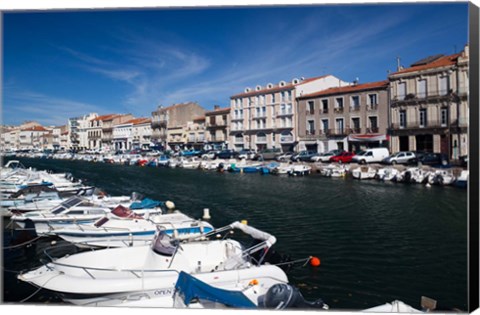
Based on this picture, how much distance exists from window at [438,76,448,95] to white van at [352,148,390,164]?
21.3 feet

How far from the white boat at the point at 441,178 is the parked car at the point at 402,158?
1.43 meters

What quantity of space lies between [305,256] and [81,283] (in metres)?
3.32

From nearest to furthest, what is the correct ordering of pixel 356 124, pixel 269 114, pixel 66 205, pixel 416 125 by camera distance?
pixel 66 205 < pixel 416 125 < pixel 356 124 < pixel 269 114

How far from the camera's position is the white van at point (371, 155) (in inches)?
586

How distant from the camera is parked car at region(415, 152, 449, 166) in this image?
866 centimetres

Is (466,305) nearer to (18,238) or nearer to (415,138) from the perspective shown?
(18,238)

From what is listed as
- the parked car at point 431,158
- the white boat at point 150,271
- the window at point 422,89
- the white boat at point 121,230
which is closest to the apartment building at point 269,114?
the parked car at point 431,158

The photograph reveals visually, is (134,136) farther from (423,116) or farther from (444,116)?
(444,116)

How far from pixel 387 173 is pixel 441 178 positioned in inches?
157

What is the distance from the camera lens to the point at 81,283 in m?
3.90

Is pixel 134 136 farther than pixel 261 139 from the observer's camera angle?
No

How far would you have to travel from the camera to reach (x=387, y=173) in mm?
14133

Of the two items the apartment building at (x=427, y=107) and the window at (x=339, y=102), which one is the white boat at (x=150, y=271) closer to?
the apartment building at (x=427, y=107)

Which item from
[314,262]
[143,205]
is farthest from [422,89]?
[143,205]
